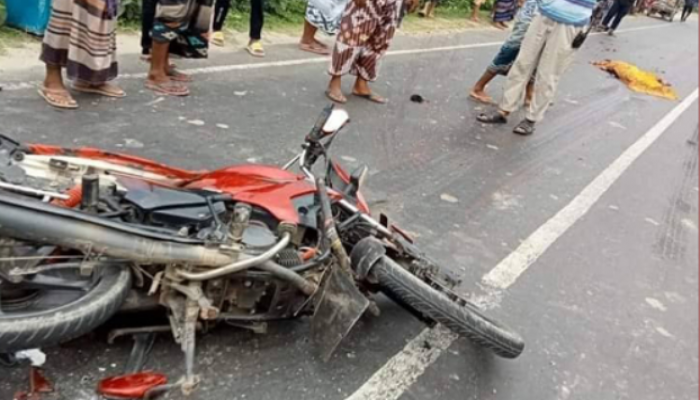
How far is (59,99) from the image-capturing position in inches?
173

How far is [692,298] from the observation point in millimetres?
3787

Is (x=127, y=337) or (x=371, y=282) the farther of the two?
(x=371, y=282)

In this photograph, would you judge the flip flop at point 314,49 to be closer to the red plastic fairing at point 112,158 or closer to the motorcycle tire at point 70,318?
the red plastic fairing at point 112,158

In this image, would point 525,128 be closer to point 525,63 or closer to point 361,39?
→ point 525,63

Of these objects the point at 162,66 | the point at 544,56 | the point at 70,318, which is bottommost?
the point at 162,66

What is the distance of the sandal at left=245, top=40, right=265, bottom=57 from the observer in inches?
271

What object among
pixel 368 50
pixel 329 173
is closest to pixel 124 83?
pixel 368 50

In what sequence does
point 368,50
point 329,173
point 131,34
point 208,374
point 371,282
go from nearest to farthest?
point 208,374
point 371,282
point 329,173
point 368,50
point 131,34

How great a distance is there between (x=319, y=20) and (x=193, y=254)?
20.2 feet

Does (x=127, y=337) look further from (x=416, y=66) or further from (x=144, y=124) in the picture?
(x=416, y=66)

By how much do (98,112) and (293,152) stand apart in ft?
4.52

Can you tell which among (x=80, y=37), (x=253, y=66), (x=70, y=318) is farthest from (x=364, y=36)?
(x=70, y=318)

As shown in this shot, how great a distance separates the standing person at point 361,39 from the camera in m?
5.89

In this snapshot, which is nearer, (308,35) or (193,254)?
(193,254)
